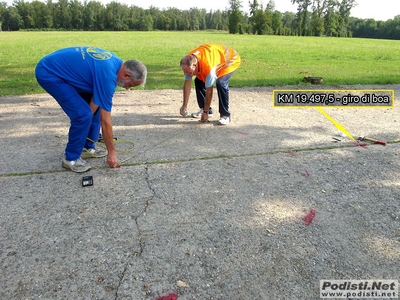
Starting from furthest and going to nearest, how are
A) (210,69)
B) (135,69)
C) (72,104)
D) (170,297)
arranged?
(210,69) → (72,104) → (135,69) → (170,297)

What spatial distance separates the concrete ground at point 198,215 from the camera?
2.44 metres

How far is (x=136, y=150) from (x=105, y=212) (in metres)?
1.59

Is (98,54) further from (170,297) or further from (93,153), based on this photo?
(170,297)

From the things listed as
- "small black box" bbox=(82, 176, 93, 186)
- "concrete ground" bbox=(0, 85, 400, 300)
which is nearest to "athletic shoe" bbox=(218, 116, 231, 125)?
"concrete ground" bbox=(0, 85, 400, 300)

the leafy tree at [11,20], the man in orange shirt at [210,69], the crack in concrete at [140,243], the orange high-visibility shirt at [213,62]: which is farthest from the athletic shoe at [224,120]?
the leafy tree at [11,20]

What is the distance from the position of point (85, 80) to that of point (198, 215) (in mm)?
1869

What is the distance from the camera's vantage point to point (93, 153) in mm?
4355

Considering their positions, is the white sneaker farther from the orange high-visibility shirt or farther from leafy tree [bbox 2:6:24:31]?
leafy tree [bbox 2:6:24:31]

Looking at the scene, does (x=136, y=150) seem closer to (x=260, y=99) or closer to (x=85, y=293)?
(x=85, y=293)

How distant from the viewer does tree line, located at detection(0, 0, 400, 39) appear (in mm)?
80438

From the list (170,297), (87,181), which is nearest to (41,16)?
(87,181)

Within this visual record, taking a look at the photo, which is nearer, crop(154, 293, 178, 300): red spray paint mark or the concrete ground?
crop(154, 293, 178, 300): red spray paint mark

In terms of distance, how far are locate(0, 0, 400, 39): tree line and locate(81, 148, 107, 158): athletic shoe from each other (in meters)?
77.2

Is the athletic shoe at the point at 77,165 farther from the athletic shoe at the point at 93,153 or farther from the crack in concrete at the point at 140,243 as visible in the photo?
the crack in concrete at the point at 140,243
